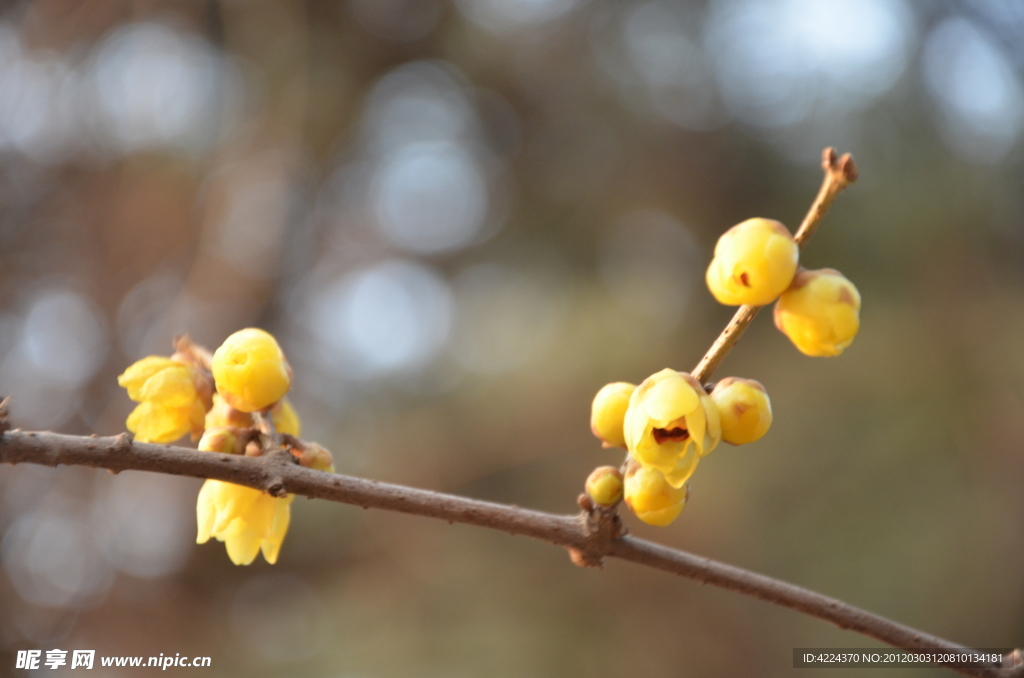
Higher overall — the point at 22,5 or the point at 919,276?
the point at 22,5

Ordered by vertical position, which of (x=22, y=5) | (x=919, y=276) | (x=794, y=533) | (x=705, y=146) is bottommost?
(x=794, y=533)

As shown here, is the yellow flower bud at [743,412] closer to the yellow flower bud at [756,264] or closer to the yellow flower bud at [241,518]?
the yellow flower bud at [756,264]

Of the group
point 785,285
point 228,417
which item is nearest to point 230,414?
point 228,417

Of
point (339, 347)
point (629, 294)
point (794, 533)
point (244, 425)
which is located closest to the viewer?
point (244, 425)

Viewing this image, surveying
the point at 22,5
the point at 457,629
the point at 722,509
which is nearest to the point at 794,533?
the point at 722,509

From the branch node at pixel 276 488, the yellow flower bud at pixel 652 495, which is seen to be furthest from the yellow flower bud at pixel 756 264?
the branch node at pixel 276 488

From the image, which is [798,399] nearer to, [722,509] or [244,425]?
[722,509]

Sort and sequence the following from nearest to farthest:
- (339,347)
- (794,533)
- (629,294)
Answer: (794,533), (629,294), (339,347)

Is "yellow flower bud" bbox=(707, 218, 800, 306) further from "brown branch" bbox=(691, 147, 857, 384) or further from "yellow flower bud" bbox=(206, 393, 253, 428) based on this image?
"yellow flower bud" bbox=(206, 393, 253, 428)
